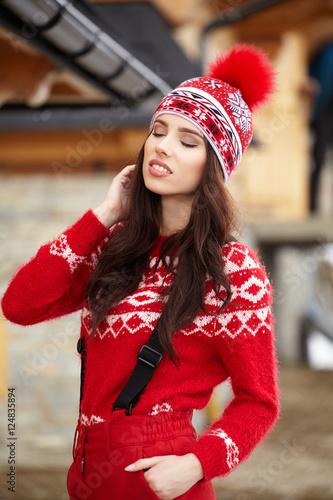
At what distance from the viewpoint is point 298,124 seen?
12.5 meters

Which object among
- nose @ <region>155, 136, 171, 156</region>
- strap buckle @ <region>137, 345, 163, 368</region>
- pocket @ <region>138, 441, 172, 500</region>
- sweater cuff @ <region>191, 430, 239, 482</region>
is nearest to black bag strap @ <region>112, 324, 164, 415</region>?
strap buckle @ <region>137, 345, 163, 368</region>

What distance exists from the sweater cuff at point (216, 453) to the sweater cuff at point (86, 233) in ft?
2.06

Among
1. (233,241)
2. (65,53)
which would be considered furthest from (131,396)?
(65,53)

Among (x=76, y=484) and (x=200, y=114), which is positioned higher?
(x=200, y=114)

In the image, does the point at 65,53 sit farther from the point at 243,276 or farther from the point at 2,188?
the point at 2,188

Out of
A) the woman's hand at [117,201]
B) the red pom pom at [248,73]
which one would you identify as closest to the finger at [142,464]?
the woman's hand at [117,201]

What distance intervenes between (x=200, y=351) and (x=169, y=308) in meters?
0.16

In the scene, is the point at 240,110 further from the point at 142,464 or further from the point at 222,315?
the point at 142,464

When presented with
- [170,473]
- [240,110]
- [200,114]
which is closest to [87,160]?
[240,110]

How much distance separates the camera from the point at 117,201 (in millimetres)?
2033

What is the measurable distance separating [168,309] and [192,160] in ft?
1.45

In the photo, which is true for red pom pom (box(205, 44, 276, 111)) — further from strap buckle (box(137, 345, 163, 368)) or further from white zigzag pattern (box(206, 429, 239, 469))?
white zigzag pattern (box(206, 429, 239, 469))

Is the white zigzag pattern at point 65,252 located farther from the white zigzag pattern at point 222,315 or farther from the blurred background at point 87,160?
the blurred background at point 87,160

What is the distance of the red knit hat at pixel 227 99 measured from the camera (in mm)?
1960
